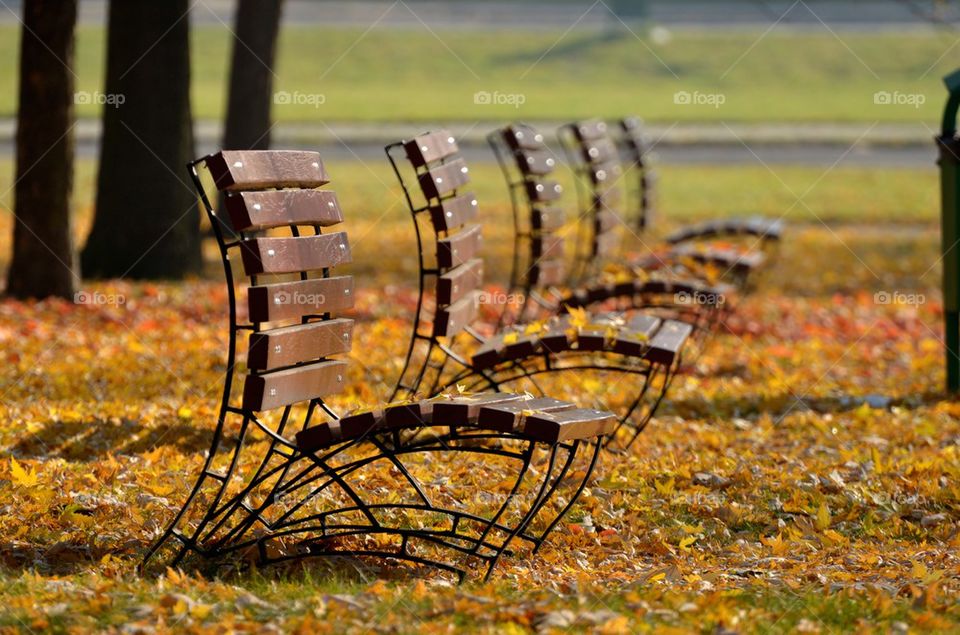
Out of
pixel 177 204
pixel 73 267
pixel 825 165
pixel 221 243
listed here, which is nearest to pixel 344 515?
pixel 221 243

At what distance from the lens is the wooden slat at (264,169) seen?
4.06 metres

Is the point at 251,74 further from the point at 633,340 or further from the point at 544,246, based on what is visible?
the point at 633,340

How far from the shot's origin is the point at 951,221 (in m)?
7.01

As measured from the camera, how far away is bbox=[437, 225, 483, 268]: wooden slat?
5.41 meters

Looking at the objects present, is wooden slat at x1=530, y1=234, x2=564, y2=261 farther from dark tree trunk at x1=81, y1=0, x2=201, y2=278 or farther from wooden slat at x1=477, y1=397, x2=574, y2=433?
dark tree trunk at x1=81, y1=0, x2=201, y2=278

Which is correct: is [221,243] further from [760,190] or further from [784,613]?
[760,190]

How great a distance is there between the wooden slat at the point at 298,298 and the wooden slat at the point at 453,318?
34.6 inches

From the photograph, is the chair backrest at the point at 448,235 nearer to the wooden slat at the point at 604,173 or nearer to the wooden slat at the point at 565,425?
the wooden slat at the point at 565,425

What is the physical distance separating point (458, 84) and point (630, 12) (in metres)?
11.3

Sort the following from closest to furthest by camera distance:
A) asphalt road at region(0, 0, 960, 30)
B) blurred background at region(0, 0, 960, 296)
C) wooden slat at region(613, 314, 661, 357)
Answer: wooden slat at region(613, 314, 661, 357)
blurred background at region(0, 0, 960, 296)
asphalt road at region(0, 0, 960, 30)

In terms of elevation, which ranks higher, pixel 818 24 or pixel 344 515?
pixel 818 24

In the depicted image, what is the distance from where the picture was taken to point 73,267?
855 cm

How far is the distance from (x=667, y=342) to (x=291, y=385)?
77.6 inches

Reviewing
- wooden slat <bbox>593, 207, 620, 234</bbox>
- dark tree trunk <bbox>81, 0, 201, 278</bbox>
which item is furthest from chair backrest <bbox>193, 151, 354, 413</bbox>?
dark tree trunk <bbox>81, 0, 201, 278</bbox>
